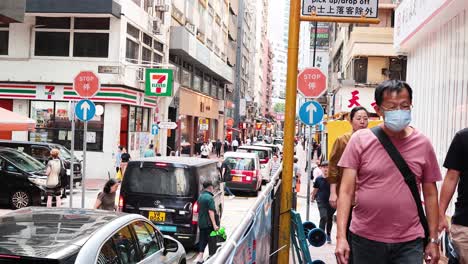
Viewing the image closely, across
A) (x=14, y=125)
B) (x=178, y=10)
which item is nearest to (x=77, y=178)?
(x=14, y=125)

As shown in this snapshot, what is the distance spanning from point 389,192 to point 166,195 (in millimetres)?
8419

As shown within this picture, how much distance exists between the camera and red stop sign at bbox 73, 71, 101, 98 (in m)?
15.4

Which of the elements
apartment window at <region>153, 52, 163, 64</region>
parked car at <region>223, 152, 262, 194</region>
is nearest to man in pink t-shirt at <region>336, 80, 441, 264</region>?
parked car at <region>223, 152, 262, 194</region>

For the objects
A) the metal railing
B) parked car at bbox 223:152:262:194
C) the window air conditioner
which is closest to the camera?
the metal railing

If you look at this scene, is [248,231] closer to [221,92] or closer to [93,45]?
[93,45]

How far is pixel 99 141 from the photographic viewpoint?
28797 millimetres

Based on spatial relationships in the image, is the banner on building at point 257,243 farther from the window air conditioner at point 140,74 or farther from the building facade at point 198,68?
the building facade at point 198,68

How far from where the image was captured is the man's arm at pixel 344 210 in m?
3.94

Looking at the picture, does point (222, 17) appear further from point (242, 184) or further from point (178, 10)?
point (242, 184)

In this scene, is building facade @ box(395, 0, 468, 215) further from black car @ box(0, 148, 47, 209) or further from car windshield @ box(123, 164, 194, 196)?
black car @ box(0, 148, 47, 209)

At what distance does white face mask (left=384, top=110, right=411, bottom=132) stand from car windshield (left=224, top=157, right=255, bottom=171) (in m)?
19.4

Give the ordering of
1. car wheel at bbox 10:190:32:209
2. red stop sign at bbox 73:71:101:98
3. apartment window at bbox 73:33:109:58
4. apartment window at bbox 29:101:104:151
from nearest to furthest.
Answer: red stop sign at bbox 73:71:101:98, car wheel at bbox 10:190:32:209, apartment window at bbox 73:33:109:58, apartment window at bbox 29:101:104:151

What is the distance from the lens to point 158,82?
100.0 feet

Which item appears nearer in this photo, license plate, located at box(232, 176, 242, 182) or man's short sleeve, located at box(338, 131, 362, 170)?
man's short sleeve, located at box(338, 131, 362, 170)
